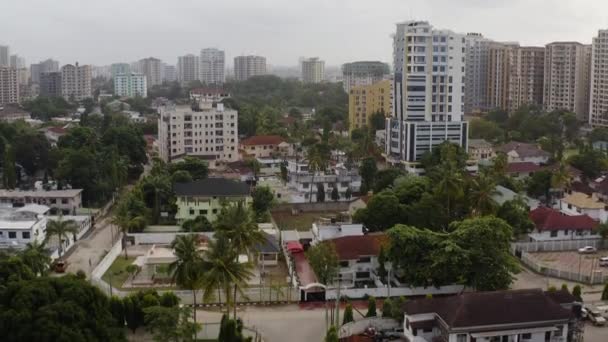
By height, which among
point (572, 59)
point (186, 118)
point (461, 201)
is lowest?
point (461, 201)

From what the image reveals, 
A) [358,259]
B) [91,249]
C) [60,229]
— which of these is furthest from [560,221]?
[60,229]

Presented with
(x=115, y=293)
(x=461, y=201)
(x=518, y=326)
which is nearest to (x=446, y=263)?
(x=518, y=326)

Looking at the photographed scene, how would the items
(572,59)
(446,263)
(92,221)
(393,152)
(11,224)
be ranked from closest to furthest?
1. (446,263)
2. (11,224)
3. (92,221)
4. (393,152)
5. (572,59)

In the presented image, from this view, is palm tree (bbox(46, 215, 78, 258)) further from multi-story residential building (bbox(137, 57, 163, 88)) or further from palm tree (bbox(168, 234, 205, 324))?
multi-story residential building (bbox(137, 57, 163, 88))

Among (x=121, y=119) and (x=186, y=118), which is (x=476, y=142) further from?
(x=121, y=119)

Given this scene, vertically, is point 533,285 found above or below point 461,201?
below

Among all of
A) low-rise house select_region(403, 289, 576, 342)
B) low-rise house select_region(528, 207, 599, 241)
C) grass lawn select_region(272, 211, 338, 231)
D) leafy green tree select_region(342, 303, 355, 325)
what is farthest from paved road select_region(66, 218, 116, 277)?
low-rise house select_region(528, 207, 599, 241)

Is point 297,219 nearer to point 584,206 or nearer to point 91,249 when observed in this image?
point 91,249
